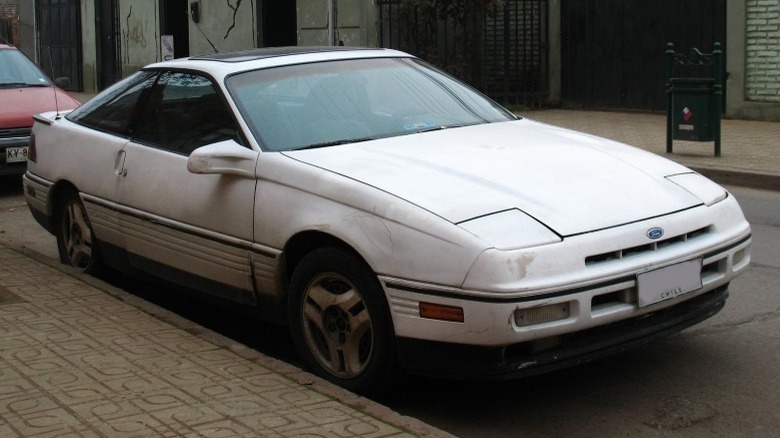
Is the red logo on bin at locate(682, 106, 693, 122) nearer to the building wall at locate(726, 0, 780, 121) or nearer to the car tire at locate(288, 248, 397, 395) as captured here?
the building wall at locate(726, 0, 780, 121)

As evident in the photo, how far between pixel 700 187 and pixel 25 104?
8.61 meters

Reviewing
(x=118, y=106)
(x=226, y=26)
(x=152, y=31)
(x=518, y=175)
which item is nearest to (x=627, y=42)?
(x=226, y=26)

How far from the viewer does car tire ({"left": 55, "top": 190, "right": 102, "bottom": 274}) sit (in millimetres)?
7152

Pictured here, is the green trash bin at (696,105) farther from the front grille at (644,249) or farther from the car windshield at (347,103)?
the front grille at (644,249)

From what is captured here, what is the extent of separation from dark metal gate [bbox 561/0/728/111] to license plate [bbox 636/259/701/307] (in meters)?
12.8

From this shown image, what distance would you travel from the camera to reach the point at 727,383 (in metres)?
5.21

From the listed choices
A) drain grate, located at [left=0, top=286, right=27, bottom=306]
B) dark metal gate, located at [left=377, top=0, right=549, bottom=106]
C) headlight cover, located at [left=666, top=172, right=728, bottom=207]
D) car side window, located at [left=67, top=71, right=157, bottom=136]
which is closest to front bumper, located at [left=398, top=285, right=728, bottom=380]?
headlight cover, located at [left=666, top=172, right=728, bottom=207]

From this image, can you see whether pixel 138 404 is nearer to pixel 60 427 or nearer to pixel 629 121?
pixel 60 427

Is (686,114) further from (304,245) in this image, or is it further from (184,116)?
(304,245)

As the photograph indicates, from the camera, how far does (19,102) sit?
12133 millimetres

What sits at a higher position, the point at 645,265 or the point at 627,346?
the point at 645,265

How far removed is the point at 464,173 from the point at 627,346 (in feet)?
3.36

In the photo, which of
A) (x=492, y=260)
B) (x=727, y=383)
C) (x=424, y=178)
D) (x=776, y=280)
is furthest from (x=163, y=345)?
(x=776, y=280)

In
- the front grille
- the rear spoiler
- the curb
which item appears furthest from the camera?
the curb
